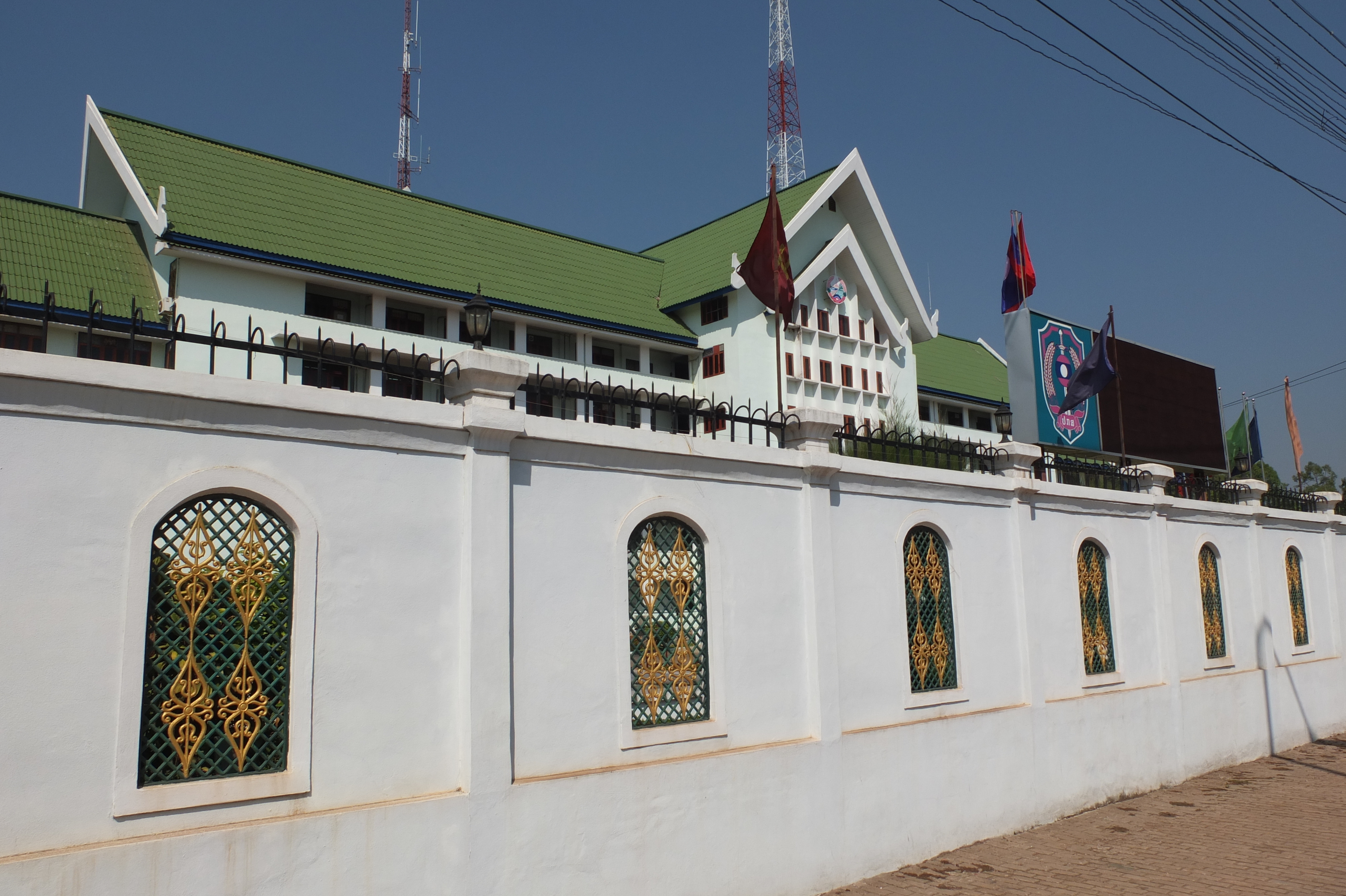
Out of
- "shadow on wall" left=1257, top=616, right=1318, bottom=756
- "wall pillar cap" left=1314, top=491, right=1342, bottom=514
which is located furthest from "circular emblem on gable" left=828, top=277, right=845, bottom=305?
"shadow on wall" left=1257, top=616, right=1318, bottom=756

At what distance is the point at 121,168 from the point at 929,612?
15.7 m

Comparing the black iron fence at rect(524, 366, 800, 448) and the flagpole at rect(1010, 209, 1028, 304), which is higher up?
the flagpole at rect(1010, 209, 1028, 304)

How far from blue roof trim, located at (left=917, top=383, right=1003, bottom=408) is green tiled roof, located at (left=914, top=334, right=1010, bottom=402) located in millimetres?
35

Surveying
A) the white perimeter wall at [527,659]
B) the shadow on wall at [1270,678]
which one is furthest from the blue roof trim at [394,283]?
the shadow on wall at [1270,678]

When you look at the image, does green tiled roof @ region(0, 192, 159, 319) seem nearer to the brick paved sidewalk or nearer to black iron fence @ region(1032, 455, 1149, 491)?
black iron fence @ region(1032, 455, 1149, 491)

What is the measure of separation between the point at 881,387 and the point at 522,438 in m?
22.4

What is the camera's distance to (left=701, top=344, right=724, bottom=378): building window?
82.1 feet

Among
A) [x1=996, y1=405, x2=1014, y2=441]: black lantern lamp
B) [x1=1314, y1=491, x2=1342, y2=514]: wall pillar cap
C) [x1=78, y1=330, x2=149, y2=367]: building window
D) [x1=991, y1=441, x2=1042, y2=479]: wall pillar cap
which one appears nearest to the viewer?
[x1=991, y1=441, x2=1042, y2=479]: wall pillar cap

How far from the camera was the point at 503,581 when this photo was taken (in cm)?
648

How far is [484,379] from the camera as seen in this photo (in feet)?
21.6

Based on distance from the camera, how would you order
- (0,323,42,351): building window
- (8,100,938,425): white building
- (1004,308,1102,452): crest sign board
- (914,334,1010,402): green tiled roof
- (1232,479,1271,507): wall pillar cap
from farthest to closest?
(914,334,1010,402): green tiled roof < (1004,308,1102,452): crest sign board < (8,100,938,425): white building < (0,323,42,351): building window < (1232,479,1271,507): wall pillar cap

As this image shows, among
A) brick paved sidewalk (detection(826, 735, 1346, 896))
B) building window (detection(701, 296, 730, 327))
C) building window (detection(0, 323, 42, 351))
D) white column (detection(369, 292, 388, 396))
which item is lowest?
brick paved sidewalk (detection(826, 735, 1346, 896))

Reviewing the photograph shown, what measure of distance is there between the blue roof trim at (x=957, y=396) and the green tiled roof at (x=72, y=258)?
20803 millimetres

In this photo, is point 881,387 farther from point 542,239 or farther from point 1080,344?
point 542,239
